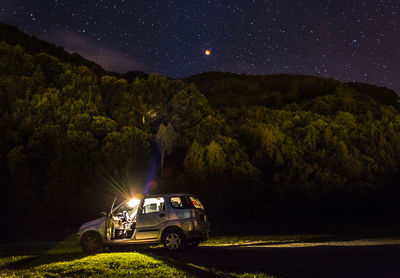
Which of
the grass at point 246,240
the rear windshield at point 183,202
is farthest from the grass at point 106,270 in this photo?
the grass at point 246,240

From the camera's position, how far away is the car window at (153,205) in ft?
40.9

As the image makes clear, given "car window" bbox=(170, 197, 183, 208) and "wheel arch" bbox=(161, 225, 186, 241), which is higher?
"car window" bbox=(170, 197, 183, 208)

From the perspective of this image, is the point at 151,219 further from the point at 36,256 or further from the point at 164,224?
the point at 36,256

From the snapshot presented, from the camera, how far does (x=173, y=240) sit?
12219mm

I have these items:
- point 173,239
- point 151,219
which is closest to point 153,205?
point 151,219

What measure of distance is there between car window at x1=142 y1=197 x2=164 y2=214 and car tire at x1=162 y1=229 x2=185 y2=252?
0.78 metres

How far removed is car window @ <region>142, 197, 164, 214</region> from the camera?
491 inches

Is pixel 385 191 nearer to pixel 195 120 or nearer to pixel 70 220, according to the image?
pixel 195 120

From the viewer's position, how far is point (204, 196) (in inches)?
1459

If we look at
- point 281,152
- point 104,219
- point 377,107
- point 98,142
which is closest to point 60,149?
point 98,142

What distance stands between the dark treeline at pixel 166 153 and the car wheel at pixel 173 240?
2300 centimetres

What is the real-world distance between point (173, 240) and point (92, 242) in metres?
2.91

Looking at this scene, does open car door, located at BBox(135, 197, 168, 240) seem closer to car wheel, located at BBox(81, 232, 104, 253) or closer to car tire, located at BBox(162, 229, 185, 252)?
car tire, located at BBox(162, 229, 185, 252)


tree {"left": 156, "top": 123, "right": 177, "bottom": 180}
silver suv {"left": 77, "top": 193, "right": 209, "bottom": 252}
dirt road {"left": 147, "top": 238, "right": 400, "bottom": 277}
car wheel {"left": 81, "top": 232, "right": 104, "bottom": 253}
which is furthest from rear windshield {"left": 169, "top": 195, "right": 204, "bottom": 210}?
tree {"left": 156, "top": 123, "right": 177, "bottom": 180}
